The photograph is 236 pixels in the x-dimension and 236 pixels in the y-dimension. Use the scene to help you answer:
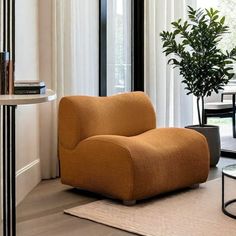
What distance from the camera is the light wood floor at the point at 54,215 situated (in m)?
2.70

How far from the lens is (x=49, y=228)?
2.76 m

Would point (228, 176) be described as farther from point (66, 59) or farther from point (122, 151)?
point (66, 59)

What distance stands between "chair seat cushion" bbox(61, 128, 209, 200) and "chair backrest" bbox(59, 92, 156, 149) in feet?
0.36

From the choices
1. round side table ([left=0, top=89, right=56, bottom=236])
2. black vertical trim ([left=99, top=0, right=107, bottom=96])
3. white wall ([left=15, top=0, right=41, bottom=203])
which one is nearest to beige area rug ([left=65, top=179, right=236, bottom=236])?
white wall ([left=15, top=0, right=41, bottom=203])

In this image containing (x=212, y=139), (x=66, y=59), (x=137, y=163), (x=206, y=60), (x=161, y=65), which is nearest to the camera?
(x=137, y=163)

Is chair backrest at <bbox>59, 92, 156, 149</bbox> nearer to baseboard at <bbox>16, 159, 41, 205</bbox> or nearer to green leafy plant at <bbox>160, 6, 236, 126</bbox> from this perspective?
baseboard at <bbox>16, 159, 41, 205</bbox>

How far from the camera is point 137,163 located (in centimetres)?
312

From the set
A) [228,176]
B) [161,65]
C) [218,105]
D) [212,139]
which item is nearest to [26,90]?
[228,176]

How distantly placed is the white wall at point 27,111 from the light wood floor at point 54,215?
0.12 m

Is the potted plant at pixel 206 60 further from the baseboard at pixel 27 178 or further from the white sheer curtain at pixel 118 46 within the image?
the baseboard at pixel 27 178

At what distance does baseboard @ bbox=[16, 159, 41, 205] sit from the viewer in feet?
11.1

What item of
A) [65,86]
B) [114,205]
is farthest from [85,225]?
[65,86]

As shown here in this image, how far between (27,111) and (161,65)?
6.50 feet

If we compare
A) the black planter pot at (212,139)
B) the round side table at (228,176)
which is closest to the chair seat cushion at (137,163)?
the round side table at (228,176)
